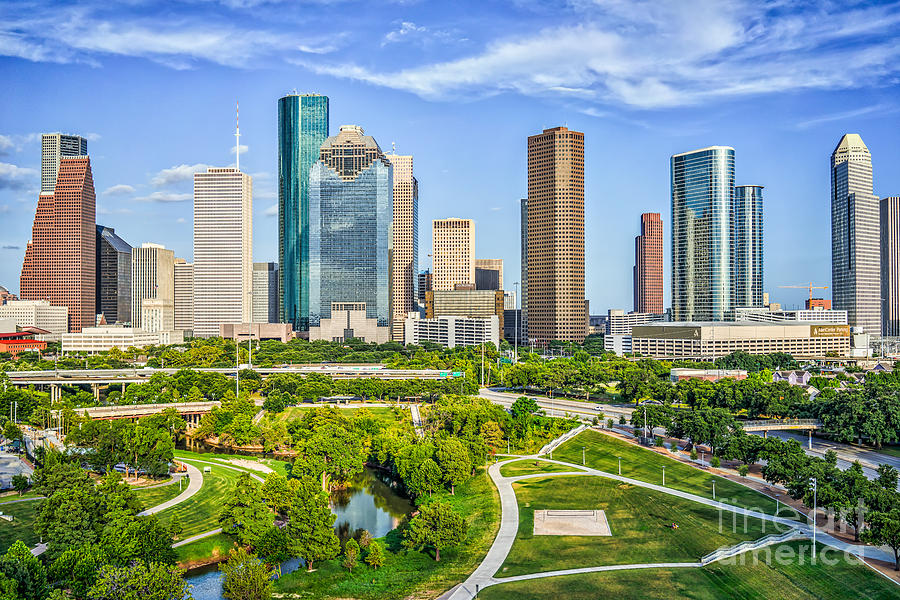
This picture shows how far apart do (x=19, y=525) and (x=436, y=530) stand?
1148 inches

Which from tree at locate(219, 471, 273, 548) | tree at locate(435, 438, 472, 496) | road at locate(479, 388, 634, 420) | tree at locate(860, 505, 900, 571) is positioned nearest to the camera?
tree at locate(860, 505, 900, 571)

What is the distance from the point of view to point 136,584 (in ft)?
121

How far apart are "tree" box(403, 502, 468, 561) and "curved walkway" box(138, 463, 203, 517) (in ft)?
65.9

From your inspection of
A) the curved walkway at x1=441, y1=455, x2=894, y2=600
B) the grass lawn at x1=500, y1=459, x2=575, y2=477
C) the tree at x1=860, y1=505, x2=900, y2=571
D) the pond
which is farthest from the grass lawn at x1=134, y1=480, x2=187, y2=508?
the tree at x1=860, y1=505, x2=900, y2=571

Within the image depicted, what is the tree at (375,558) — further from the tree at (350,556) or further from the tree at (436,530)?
the tree at (436,530)

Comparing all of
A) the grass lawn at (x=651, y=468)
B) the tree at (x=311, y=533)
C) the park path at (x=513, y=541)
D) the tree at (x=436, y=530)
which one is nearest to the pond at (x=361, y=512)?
the tree at (x=311, y=533)

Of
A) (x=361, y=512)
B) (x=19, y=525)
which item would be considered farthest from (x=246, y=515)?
(x=19, y=525)

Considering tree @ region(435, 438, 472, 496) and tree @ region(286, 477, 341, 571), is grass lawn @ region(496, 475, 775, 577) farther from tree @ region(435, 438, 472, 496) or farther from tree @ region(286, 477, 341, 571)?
tree @ region(286, 477, 341, 571)

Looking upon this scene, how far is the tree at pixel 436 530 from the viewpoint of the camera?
4825 centimetres

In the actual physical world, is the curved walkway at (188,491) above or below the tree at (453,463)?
below

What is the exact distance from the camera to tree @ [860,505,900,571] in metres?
43.3

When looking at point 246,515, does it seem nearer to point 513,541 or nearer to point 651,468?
point 513,541

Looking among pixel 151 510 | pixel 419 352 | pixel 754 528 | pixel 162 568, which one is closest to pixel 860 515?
pixel 754 528

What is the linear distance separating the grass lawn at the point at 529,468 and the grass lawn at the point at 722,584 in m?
24.7
